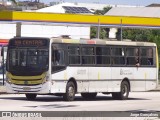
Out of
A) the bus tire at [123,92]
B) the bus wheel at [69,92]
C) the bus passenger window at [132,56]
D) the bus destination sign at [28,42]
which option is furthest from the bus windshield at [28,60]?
the bus passenger window at [132,56]

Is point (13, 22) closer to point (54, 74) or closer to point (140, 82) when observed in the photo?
point (140, 82)

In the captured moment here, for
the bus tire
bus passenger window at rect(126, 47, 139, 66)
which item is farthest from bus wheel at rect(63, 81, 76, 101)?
bus passenger window at rect(126, 47, 139, 66)

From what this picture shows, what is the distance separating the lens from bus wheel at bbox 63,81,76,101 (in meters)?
29.3

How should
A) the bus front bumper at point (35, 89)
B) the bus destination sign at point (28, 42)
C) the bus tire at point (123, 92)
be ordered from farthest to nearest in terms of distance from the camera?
the bus tire at point (123, 92) → the bus destination sign at point (28, 42) → the bus front bumper at point (35, 89)

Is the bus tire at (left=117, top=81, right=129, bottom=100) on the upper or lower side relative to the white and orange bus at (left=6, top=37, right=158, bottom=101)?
lower

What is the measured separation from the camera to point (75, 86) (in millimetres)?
29953

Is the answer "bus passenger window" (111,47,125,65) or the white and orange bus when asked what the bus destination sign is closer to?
the white and orange bus

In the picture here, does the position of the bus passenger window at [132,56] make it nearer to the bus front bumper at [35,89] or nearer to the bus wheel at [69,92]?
the bus wheel at [69,92]

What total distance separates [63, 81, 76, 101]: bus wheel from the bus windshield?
1.40m

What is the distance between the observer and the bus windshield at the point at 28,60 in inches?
1131

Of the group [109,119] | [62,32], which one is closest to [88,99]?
[109,119]

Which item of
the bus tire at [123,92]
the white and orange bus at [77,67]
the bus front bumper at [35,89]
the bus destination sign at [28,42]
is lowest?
the bus tire at [123,92]

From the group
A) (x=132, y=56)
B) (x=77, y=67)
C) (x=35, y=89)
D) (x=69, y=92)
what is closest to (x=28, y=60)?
(x=35, y=89)

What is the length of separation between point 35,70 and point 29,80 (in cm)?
49
